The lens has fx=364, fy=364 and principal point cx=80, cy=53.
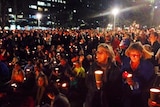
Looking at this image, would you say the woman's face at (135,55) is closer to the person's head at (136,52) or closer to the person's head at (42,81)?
the person's head at (136,52)

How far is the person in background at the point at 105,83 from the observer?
4.96 metres

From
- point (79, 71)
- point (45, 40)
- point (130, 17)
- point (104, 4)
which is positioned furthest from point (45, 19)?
point (79, 71)

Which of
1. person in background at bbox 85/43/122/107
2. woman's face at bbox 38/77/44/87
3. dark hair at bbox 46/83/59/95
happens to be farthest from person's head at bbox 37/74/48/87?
person in background at bbox 85/43/122/107

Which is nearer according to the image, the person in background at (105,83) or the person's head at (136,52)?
the person in background at (105,83)

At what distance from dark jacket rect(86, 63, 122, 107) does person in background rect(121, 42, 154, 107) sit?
116mm

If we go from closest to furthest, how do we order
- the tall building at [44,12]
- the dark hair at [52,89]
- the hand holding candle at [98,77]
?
the hand holding candle at [98,77] → the dark hair at [52,89] → the tall building at [44,12]

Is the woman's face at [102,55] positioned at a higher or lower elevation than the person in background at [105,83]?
higher

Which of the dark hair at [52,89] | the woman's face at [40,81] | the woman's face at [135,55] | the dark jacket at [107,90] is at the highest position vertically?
the woman's face at [135,55]

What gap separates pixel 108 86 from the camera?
496cm

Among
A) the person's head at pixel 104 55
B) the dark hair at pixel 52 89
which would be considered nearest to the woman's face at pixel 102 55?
the person's head at pixel 104 55

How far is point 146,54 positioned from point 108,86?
2.48 feet

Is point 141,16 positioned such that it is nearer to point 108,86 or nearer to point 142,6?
point 142,6

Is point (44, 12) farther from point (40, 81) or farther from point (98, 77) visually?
point (98, 77)

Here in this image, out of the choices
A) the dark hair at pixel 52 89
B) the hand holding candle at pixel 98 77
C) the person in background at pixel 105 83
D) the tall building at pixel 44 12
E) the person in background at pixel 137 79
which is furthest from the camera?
the tall building at pixel 44 12
